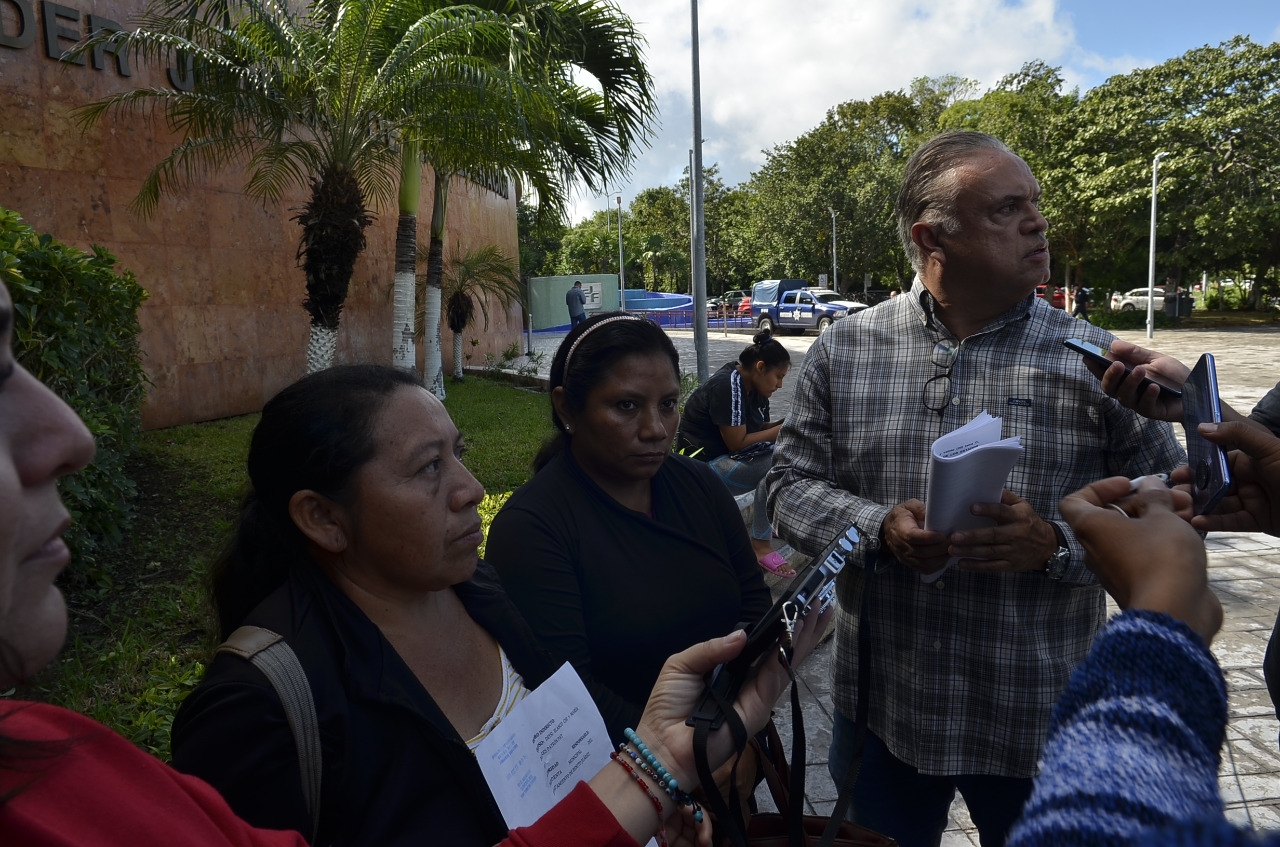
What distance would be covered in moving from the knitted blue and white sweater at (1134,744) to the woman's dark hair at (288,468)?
128 cm

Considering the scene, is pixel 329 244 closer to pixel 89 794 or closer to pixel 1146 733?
pixel 89 794

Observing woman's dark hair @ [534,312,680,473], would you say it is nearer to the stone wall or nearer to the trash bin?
the stone wall

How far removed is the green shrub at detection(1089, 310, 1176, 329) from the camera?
29500 mm

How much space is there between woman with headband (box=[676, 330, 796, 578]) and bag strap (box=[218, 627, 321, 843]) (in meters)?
4.15

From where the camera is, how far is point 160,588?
4957 mm

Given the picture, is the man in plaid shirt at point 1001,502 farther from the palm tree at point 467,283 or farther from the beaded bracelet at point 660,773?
the palm tree at point 467,283

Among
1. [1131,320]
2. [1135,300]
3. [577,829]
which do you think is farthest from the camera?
[1135,300]

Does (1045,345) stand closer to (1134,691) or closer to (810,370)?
(810,370)

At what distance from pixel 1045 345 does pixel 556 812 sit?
1.61 meters

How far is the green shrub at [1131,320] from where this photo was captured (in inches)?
1161

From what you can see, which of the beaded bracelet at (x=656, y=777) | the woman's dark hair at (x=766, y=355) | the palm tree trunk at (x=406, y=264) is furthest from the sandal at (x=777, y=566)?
the palm tree trunk at (x=406, y=264)

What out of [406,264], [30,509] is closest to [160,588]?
[30,509]

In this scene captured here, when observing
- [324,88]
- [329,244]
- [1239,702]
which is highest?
[324,88]

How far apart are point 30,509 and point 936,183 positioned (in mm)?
2039
